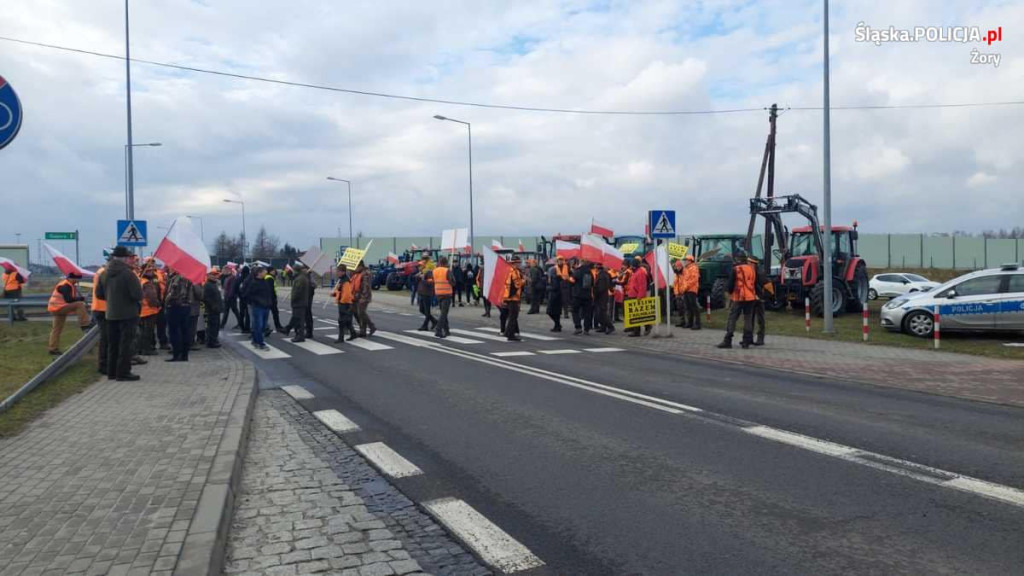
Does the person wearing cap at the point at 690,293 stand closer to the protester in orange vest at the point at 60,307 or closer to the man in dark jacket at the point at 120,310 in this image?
the man in dark jacket at the point at 120,310

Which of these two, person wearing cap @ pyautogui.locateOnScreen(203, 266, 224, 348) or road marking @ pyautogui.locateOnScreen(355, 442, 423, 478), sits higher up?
person wearing cap @ pyautogui.locateOnScreen(203, 266, 224, 348)

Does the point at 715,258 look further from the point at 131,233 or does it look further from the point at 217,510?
the point at 217,510

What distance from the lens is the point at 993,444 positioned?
7.04m

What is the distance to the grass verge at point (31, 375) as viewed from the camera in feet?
26.9

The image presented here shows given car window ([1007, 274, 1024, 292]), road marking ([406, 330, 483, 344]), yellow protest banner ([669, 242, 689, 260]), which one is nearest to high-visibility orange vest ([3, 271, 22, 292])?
road marking ([406, 330, 483, 344])

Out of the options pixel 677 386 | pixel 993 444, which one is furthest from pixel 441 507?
pixel 677 386

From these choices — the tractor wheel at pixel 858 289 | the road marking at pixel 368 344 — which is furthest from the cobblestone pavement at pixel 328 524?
the tractor wheel at pixel 858 289

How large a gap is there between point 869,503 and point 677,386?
535 centimetres

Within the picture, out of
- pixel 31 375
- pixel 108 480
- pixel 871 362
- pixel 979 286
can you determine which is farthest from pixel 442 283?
pixel 108 480

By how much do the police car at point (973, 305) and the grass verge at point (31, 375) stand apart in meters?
15.8

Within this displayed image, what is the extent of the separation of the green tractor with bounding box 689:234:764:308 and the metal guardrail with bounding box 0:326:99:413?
665 inches

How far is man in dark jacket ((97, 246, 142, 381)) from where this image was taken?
10.7 meters

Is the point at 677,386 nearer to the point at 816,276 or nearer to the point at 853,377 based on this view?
the point at 853,377

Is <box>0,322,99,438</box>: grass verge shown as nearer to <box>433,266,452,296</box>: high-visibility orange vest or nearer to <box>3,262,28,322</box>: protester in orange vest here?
<box>3,262,28,322</box>: protester in orange vest
